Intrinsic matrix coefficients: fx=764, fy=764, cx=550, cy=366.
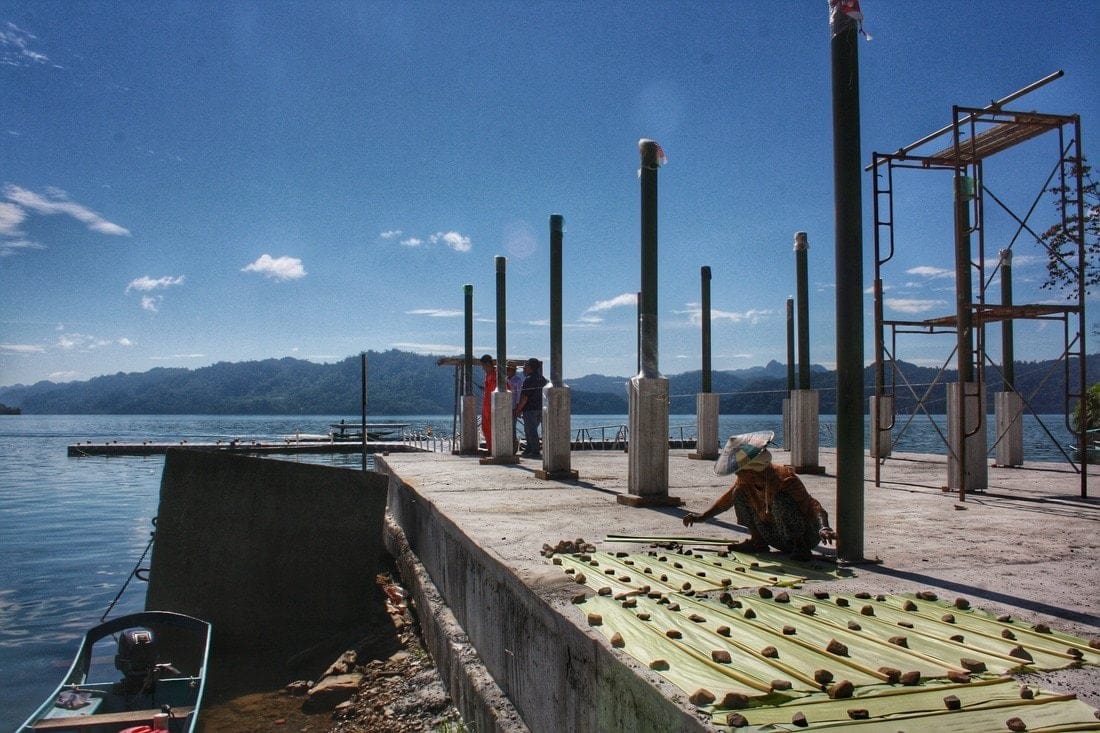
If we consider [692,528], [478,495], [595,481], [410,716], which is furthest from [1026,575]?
[595,481]

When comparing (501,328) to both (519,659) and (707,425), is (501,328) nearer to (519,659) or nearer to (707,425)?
(707,425)

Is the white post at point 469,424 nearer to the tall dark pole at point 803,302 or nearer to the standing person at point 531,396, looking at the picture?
the standing person at point 531,396

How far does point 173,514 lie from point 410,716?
4.10 metres

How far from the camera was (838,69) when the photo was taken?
17.5 ft

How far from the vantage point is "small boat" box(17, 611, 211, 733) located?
16.8 ft

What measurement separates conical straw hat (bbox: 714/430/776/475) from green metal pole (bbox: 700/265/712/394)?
35.5ft

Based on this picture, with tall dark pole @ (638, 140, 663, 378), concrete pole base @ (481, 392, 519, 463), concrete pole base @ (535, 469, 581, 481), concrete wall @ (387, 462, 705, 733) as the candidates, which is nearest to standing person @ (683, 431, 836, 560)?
concrete wall @ (387, 462, 705, 733)

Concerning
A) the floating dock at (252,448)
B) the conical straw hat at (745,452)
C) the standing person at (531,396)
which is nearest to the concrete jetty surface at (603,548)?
the conical straw hat at (745,452)

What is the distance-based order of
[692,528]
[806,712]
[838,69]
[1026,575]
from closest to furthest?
[806,712] → [1026,575] → [838,69] → [692,528]

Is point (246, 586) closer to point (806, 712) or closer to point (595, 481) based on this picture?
point (595, 481)

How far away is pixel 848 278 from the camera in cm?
527

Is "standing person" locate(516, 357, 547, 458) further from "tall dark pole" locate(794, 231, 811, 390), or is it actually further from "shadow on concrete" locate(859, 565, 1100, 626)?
"shadow on concrete" locate(859, 565, 1100, 626)

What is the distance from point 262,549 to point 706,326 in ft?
34.5

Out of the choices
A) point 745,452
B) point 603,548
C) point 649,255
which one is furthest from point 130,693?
point 649,255
